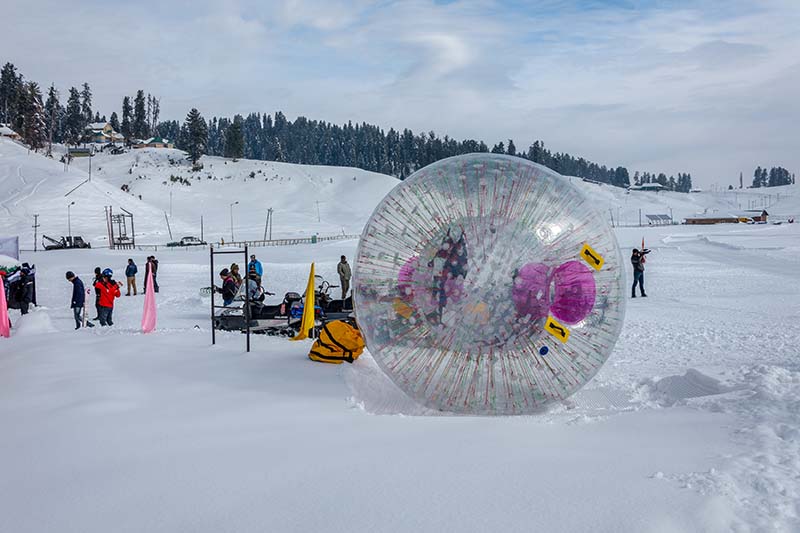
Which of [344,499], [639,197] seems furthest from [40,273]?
[639,197]

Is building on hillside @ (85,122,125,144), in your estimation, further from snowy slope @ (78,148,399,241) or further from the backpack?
the backpack

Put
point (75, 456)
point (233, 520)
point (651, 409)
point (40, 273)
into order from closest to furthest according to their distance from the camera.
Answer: point (233, 520) < point (75, 456) < point (651, 409) < point (40, 273)

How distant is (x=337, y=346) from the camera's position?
8.16 meters

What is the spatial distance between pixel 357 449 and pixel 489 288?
1.72 meters

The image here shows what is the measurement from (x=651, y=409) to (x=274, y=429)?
10.7 ft

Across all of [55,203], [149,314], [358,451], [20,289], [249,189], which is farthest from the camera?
[249,189]

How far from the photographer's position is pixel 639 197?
16650 cm

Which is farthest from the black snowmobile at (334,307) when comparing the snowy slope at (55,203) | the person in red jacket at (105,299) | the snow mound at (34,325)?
the snowy slope at (55,203)

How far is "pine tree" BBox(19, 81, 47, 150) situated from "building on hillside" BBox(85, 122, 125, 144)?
3252 centimetres

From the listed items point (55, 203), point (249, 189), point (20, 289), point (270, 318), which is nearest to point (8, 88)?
point (249, 189)

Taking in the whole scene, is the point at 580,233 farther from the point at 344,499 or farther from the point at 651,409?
the point at 344,499

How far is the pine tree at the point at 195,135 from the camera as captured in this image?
113 meters

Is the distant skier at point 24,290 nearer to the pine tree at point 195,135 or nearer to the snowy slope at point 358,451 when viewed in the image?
the snowy slope at point 358,451

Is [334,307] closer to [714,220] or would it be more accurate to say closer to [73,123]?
[714,220]
